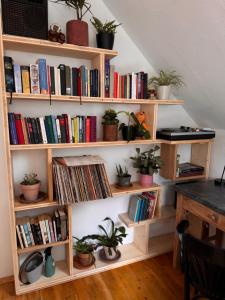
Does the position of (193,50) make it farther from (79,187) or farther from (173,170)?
(79,187)

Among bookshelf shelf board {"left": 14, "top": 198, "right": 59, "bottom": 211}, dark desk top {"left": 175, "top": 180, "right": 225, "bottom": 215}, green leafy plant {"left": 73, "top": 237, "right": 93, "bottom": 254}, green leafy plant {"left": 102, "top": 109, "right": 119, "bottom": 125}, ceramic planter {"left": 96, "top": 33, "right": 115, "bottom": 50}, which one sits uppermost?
ceramic planter {"left": 96, "top": 33, "right": 115, "bottom": 50}

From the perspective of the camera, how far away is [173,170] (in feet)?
7.13

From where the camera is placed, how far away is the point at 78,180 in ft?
5.59

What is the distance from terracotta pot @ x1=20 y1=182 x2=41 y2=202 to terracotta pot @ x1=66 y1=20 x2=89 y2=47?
3.69 feet

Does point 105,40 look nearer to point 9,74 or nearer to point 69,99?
point 69,99

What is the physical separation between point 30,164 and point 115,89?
0.96 metres

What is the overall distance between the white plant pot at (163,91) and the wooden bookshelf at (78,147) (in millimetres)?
64

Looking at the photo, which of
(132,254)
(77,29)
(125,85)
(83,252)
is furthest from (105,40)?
(132,254)

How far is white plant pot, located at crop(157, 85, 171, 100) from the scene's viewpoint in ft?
6.43

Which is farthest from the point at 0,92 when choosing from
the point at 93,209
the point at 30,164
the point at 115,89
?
the point at 93,209

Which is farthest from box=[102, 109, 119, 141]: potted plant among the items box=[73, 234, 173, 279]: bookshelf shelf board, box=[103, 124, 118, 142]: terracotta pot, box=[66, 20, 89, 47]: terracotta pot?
box=[73, 234, 173, 279]: bookshelf shelf board

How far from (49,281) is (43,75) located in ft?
5.46

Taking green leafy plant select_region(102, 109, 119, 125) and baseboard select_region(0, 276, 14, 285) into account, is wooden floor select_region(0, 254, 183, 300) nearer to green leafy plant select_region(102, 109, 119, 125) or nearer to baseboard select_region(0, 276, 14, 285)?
baseboard select_region(0, 276, 14, 285)

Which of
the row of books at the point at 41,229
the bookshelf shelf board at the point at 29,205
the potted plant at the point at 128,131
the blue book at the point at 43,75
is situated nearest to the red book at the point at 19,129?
the blue book at the point at 43,75
